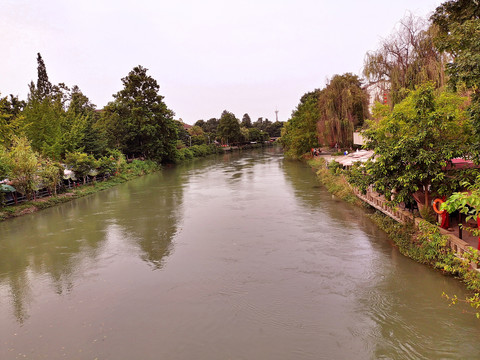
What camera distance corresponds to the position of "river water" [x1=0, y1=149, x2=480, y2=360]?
271 inches

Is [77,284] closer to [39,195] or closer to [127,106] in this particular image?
[39,195]

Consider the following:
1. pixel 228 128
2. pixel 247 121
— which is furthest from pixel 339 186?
pixel 247 121

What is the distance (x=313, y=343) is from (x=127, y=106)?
146 ft

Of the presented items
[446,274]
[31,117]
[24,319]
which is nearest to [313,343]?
[446,274]

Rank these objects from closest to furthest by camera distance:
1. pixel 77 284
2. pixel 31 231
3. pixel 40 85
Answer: pixel 77 284
pixel 31 231
pixel 40 85

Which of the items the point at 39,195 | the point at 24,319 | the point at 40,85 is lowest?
the point at 24,319

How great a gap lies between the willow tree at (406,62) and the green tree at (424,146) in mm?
4786

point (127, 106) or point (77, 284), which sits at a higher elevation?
point (127, 106)

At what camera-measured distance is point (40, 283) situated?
34.1 ft

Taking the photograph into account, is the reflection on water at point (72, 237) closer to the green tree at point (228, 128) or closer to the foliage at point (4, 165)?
the foliage at point (4, 165)

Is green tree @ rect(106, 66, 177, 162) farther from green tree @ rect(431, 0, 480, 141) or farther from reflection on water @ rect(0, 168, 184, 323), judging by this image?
green tree @ rect(431, 0, 480, 141)

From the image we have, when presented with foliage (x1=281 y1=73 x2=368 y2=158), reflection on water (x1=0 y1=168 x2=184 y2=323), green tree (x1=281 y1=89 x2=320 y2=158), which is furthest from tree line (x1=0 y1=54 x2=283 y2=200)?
foliage (x1=281 y1=73 x2=368 y2=158)

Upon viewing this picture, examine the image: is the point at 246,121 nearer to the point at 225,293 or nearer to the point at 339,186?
the point at 339,186

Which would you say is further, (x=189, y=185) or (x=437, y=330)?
(x=189, y=185)
